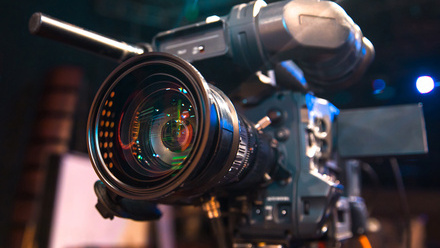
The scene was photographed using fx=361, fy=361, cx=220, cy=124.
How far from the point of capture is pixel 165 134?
1.66 feet

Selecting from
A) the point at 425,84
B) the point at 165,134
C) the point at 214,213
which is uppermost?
the point at 425,84

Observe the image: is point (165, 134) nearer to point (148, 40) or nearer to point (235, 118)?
point (235, 118)

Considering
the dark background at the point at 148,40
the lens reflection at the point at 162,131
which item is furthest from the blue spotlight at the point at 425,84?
the lens reflection at the point at 162,131

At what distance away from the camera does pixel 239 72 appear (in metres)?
0.62

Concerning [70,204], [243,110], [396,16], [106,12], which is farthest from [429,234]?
[106,12]

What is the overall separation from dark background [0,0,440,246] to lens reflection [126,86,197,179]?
9.3 inches

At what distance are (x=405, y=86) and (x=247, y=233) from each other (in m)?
0.45

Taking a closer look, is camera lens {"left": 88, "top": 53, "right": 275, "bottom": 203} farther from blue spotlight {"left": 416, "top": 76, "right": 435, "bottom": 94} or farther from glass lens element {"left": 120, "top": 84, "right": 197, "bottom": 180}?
blue spotlight {"left": 416, "top": 76, "right": 435, "bottom": 94}

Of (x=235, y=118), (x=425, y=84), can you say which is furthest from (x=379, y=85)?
(x=235, y=118)

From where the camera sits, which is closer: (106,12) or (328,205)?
(328,205)

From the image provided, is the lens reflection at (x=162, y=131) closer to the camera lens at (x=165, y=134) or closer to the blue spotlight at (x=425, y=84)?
the camera lens at (x=165, y=134)

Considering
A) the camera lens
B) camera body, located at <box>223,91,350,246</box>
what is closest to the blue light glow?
camera body, located at <box>223,91,350,246</box>

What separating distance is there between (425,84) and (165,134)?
18.4 inches

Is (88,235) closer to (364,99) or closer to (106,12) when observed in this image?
(106,12)
